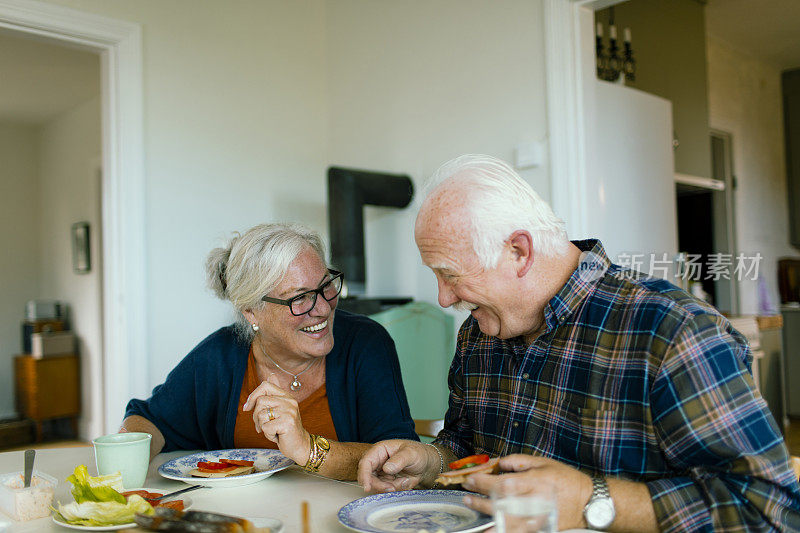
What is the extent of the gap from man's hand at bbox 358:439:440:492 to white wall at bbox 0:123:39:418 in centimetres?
649

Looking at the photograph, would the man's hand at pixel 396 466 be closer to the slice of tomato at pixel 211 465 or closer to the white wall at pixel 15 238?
the slice of tomato at pixel 211 465

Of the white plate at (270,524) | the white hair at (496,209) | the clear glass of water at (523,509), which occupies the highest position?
the white hair at (496,209)

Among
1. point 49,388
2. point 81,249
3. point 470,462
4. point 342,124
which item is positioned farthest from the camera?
point 81,249

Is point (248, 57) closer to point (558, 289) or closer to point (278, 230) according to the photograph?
point (278, 230)

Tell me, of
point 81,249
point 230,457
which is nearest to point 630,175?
point 230,457

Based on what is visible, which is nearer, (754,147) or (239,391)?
(239,391)

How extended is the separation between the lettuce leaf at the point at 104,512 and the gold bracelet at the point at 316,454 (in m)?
0.34

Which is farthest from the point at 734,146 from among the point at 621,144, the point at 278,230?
the point at 278,230

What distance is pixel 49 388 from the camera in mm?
5777

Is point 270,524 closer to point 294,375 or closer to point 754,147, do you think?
point 294,375

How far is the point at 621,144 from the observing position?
295 cm

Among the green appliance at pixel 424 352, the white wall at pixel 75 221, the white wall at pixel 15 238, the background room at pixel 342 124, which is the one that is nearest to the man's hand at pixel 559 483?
the background room at pixel 342 124

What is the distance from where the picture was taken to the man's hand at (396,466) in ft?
3.96

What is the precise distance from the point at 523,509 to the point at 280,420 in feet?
2.15
